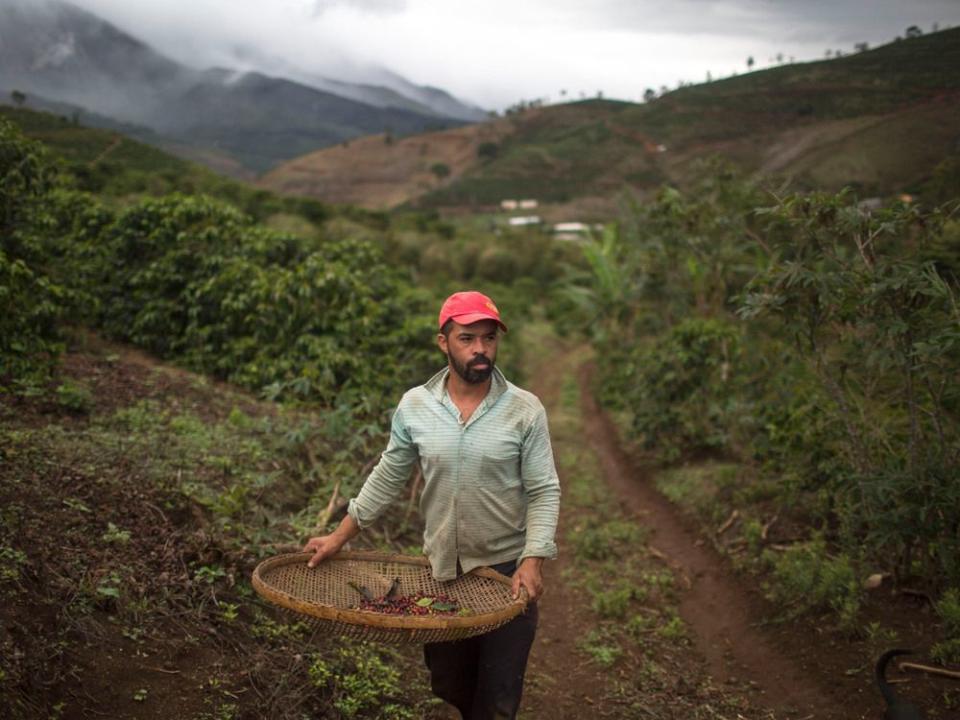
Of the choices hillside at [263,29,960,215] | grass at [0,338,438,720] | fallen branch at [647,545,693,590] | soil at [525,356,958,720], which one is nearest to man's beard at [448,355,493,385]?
grass at [0,338,438,720]

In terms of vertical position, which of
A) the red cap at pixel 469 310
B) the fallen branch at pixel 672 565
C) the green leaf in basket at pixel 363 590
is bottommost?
the fallen branch at pixel 672 565

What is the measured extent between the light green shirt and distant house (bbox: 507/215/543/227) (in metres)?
40.4

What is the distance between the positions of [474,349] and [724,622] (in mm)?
3880

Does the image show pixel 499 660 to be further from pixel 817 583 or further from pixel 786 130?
pixel 786 130

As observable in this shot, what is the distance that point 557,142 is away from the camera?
4366 centimetres

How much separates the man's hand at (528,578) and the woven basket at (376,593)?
0.05 m

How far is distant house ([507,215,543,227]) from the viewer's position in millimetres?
42969

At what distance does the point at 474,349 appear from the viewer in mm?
2701

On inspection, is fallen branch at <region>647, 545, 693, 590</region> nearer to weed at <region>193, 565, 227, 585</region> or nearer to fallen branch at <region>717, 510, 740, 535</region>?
fallen branch at <region>717, 510, 740, 535</region>

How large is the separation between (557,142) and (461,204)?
9758 millimetres

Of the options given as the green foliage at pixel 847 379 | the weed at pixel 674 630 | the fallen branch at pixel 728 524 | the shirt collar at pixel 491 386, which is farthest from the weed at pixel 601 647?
the shirt collar at pixel 491 386

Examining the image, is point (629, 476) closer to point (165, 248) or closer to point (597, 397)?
point (597, 397)

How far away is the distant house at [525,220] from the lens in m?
43.0

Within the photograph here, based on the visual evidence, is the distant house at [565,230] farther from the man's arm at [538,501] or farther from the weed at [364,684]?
the man's arm at [538,501]
